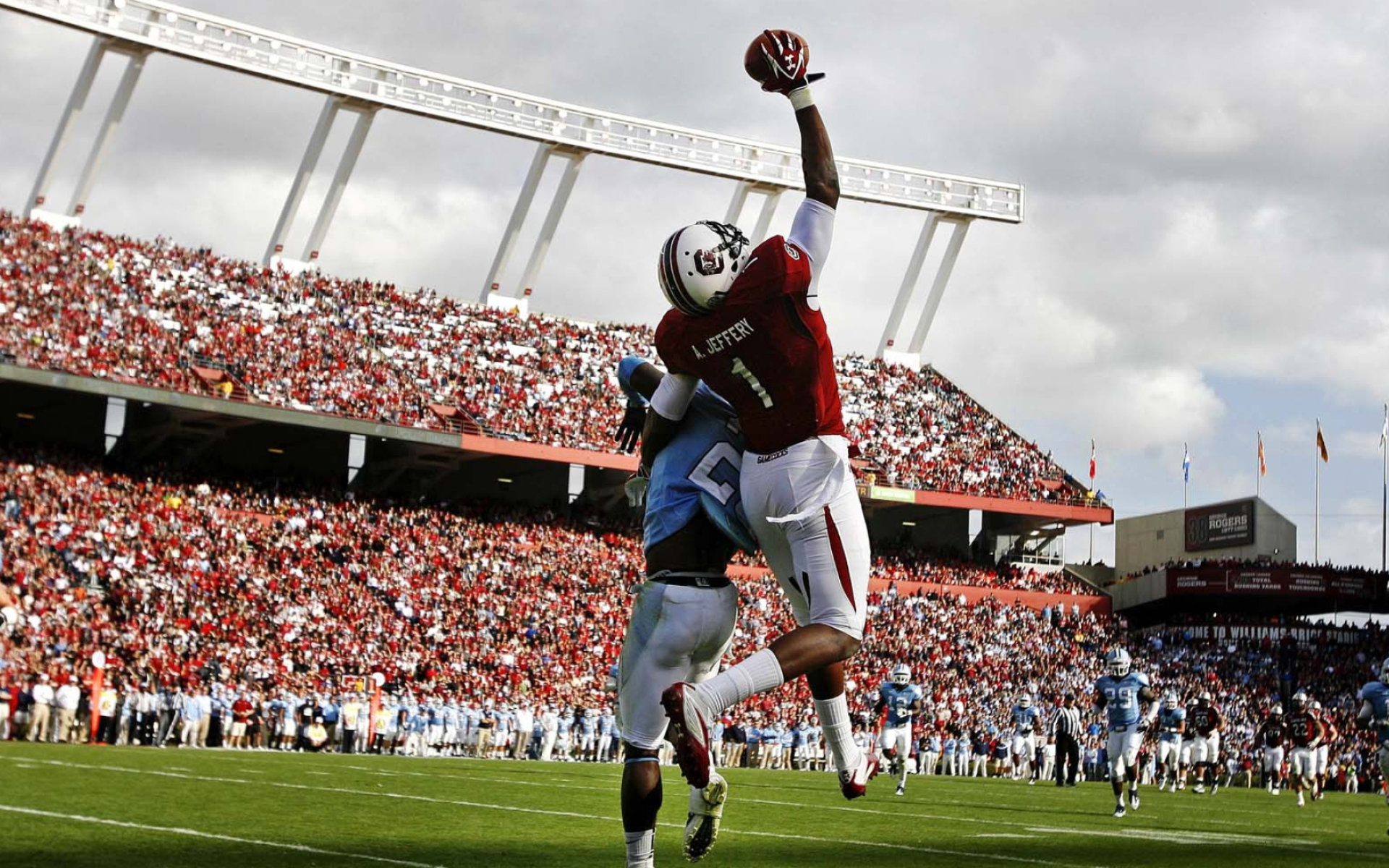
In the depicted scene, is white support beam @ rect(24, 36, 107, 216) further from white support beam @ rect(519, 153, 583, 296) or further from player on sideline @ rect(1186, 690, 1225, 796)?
player on sideline @ rect(1186, 690, 1225, 796)

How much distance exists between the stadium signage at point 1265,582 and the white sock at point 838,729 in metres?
47.0

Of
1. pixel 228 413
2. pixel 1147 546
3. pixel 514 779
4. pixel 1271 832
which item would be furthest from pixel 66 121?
pixel 1147 546

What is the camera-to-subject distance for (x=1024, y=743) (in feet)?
122

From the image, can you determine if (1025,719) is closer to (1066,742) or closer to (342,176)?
(1066,742)

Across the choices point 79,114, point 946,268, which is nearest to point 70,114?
point 79,114

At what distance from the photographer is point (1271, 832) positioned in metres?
14.3

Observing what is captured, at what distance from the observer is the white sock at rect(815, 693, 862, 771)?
21.0 ft

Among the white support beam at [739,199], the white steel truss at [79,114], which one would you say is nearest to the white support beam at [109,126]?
the white steel truss at [79,114]

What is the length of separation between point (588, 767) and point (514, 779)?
21.3ft

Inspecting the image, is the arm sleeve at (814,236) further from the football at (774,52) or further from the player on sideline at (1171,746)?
the player on sideline at (1171,746)

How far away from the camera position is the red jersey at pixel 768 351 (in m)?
5.98

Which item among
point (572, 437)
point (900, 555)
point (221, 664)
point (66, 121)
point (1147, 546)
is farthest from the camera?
point (1147, 546)

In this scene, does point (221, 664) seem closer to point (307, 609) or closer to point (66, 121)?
point (307, 609)

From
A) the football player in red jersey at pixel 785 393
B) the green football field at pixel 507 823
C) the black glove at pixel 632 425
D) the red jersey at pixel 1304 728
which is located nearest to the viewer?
the football player in red jersey at pixel 785 393
